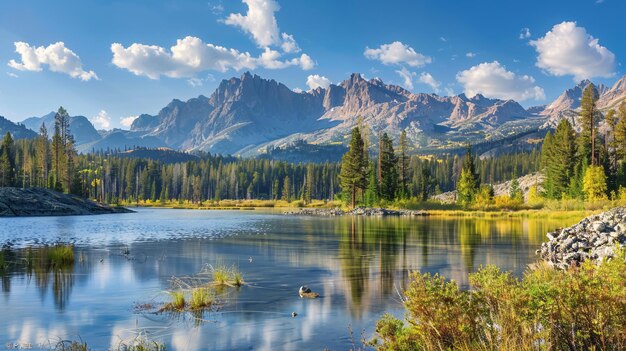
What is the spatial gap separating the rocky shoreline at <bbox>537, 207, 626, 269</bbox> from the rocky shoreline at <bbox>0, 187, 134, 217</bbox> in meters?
92.7

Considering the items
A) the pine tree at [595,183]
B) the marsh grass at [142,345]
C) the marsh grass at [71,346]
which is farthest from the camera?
the pine tree at [595,183]

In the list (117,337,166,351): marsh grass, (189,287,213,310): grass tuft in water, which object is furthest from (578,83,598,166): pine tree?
(117,337,166,351): marsh grass

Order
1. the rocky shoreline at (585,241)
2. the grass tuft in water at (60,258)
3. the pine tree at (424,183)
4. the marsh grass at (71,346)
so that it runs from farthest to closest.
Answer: the pine tree at (424,183)
the grass tuft in water at (60,258)
the rocky shoreline at (585,241)
the marsh grass at (71,346)

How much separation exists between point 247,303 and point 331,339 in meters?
5.46

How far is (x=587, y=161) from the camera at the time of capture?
301ft

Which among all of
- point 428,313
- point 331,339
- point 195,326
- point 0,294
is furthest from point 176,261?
point 428,313

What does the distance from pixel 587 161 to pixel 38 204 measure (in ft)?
367

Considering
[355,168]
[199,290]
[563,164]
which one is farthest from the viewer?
[355,168]

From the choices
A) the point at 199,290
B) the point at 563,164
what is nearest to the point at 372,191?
the point at 563,164

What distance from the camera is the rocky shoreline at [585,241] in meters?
26.3

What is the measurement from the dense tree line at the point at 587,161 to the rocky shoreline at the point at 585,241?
190 feet

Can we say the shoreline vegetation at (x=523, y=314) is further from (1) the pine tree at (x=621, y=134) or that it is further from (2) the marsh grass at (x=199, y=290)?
(1) the pine tree at (x=621, y=134)

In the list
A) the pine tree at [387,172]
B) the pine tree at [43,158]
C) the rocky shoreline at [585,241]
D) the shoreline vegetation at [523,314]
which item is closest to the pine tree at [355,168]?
the pine tree at [387,172]

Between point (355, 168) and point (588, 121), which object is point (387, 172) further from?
point (588, 121)
